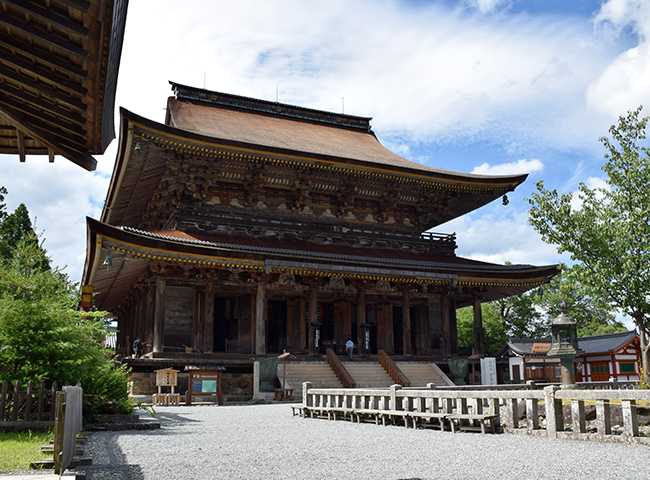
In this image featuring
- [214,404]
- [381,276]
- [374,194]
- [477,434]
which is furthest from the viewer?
[374,194]

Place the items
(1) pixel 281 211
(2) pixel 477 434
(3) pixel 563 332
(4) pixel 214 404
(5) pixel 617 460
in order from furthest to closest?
(1) pixel 281 211 < (4) pixel 214 404 < (3) pixel 563 332 < (2) pixel 477 434 < (5) pixel 617 460

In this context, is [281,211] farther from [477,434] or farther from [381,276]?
[477,434]

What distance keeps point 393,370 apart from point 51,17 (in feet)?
61.1

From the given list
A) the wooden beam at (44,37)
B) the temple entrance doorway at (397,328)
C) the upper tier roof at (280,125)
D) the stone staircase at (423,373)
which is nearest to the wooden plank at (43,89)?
the wooden beam at (44,37)

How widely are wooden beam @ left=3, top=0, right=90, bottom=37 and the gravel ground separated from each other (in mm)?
4482

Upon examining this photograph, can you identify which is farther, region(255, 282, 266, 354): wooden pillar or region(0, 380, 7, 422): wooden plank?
region(255, 282, 266, 354): wooden pillar

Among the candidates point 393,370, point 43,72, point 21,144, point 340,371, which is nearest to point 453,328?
point 393,370

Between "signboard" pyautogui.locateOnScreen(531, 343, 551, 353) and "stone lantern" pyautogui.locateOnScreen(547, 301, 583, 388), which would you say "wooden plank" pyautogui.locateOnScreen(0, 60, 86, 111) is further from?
"signboard" pyautogui.locateOnScreen(531, 343, 551, 353)

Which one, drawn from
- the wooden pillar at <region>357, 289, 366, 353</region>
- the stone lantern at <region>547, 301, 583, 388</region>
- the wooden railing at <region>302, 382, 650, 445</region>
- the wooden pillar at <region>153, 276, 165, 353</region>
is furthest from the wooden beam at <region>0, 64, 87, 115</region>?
the wooden pillar at <region>357, 289, 366, 353</region>

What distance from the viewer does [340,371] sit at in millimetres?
20547

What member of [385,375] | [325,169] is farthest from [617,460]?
[325,169]

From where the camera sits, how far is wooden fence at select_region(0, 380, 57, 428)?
8.95 meters

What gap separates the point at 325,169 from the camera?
23.9m

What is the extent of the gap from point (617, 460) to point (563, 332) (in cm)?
852
